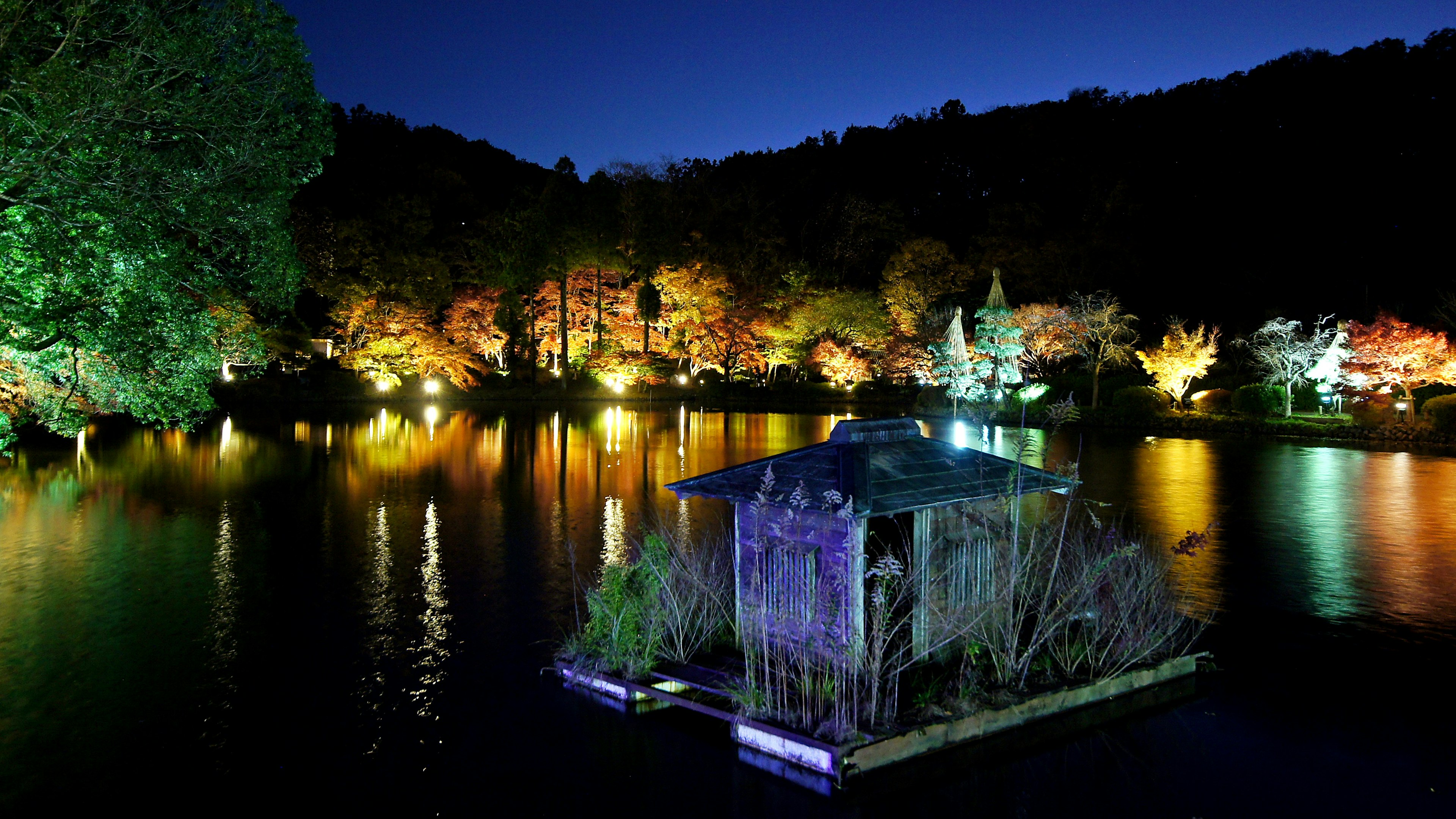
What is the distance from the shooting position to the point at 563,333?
4094 centimetres

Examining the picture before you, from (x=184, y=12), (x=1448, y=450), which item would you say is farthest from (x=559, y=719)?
(x=1448, y=450)

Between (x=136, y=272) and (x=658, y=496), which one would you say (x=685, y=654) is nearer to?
(x=136, y=272)

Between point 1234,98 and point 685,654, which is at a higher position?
point 1234,98

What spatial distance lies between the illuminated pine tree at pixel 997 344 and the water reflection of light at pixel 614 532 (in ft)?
69.8

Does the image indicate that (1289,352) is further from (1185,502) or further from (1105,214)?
(1105,214)

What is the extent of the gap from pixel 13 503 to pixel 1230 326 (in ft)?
128

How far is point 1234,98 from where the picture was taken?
4416 centimetres

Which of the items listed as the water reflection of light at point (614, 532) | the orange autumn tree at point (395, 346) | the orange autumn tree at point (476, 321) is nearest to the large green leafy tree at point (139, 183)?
the water reflection of light at point (614, 532)

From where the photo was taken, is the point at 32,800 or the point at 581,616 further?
the point at 581,616

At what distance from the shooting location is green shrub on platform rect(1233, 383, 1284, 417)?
27.0 metres

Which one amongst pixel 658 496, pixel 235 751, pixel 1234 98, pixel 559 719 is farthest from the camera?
pixel 1234 98

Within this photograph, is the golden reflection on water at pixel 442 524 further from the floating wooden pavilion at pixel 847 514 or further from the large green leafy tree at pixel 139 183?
the large green leafy tree at pixel 139 183

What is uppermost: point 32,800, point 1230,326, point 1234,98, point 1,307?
point 1234,98

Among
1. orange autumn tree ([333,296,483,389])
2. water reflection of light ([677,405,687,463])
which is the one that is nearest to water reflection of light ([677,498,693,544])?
water reflection of light ([677,405,687,463])
